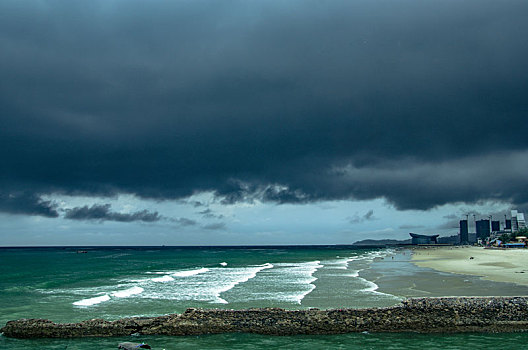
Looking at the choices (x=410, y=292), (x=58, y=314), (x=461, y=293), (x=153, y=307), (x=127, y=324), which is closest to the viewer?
(x=127, y=324)

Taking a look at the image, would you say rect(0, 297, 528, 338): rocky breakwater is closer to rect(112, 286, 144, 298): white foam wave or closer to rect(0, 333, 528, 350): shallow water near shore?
rect(0, 333, 528, 350): shallow water near shore

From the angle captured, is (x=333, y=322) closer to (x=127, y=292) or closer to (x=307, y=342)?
(x=307, y=342)

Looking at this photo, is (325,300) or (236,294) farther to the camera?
(236,294)

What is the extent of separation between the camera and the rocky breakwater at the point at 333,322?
1969 centimetres

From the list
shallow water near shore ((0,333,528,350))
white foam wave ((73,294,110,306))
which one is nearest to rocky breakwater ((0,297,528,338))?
shallow water near shore ((0,333,528,350))

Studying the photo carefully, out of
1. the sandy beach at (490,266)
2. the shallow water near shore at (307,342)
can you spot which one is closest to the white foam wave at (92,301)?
the shallow water near shore at (307,342)

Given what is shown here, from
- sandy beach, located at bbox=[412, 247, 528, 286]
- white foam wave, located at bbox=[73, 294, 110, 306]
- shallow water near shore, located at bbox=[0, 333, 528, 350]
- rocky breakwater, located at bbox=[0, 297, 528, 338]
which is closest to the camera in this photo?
shallow water near shore, located at bbox=[0, 333, 528, 350]

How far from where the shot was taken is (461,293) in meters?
30.9

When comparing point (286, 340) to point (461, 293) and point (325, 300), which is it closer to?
point (325, 300)

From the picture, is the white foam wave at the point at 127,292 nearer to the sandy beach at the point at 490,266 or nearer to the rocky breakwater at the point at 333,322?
the rocky breakwater at the point at 333,322

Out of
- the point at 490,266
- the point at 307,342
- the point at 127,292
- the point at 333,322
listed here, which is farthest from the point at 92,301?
the point at 490,266

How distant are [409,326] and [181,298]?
19.3 meters

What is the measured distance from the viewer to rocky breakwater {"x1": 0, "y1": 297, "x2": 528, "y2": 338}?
1969 centimetres

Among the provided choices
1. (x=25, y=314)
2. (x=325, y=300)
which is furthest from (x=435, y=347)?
(x=25, y=314)
